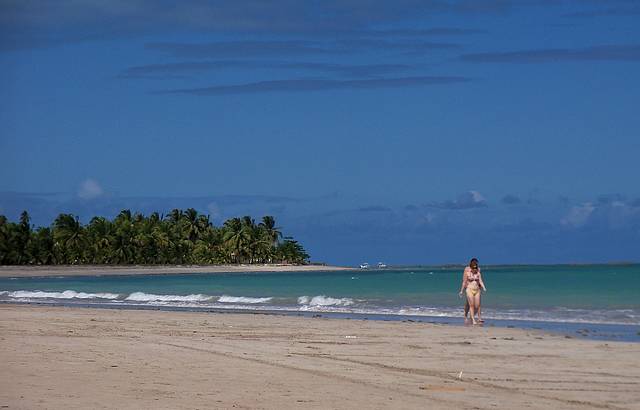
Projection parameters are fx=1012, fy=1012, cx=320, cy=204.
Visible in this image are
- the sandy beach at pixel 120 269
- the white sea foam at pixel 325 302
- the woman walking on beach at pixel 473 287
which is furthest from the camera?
the sandy beach at pixel 120 269

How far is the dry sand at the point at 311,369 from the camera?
10.9m

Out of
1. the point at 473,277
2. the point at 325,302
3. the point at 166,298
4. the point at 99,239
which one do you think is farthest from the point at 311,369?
the point at 99,239

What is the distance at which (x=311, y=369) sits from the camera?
13758 millimetres

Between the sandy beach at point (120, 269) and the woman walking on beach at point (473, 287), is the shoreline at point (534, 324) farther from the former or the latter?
the sandy beach at point (120, 269)

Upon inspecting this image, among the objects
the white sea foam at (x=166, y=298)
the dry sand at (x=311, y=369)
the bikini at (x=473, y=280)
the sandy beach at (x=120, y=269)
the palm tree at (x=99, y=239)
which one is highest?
the palm tree at (x=99, y=239)

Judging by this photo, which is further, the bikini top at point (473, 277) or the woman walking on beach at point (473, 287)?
the bikini top at point (473, 277)

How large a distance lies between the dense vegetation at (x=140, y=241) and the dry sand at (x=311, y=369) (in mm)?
103279

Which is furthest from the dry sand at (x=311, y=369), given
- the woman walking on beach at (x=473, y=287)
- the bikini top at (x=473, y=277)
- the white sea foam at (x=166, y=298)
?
the white sea foam at (x=166, y=298)

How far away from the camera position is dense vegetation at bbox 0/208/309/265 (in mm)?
121562

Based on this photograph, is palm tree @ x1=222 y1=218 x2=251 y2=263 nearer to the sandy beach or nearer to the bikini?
the sandy beach

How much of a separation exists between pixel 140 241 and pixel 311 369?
114448 millimetres

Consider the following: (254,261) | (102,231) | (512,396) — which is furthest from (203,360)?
(254,261)

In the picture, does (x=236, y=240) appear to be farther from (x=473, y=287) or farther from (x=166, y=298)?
(x=473, y=287)

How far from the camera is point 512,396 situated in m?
11.5
